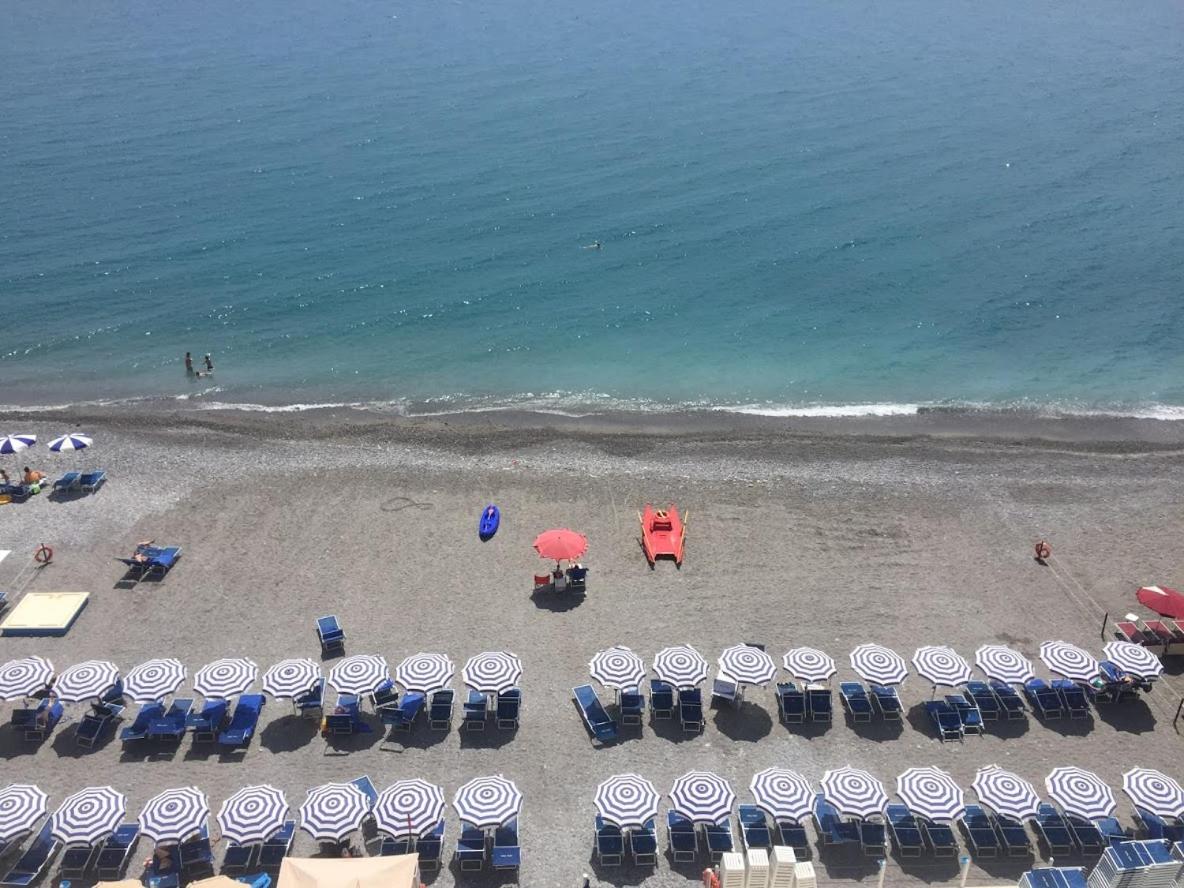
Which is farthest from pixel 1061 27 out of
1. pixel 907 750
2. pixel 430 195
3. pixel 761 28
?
pixel 907 750

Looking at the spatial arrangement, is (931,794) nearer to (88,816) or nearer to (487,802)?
(487,802)

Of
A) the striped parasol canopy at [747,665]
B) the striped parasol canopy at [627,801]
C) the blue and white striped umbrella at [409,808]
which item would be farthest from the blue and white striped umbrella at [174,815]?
the striped parasol canopy at [747,665]

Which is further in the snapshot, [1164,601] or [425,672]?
[1164,601]

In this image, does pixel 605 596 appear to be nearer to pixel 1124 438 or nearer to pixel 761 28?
pixel 1124 438

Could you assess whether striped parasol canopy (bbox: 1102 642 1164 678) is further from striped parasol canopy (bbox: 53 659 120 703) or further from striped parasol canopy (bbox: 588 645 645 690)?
striped parasol canopy (bbox: 53 659 120 703)

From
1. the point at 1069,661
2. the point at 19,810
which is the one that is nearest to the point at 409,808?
the point at 19,810

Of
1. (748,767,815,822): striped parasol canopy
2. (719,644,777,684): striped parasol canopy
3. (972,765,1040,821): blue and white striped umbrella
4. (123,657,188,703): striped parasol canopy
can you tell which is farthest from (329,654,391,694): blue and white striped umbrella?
(972,765,1040,821): blue and white striped umbrella

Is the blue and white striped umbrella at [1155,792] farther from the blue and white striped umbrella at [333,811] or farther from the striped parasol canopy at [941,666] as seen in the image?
the blue and white striped umbrella at [333,811]
